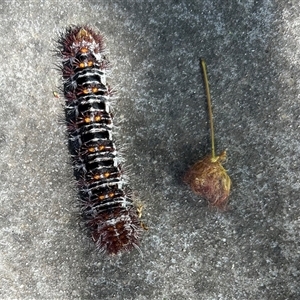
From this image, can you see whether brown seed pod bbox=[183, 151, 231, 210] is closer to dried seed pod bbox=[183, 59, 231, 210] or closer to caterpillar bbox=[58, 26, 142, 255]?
dried seed pod bbox=[183, 59, 231, 210]

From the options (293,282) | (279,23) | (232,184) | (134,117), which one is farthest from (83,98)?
(293,282)

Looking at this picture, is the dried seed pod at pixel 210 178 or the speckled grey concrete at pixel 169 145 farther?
the speckled grey concrete at pixel 169 145

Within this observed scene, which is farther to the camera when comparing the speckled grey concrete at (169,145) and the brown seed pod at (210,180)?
the speckled grey concrete at (169,145)

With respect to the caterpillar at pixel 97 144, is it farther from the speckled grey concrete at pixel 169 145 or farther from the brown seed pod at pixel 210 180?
the brown seed pod at pixel 210 180

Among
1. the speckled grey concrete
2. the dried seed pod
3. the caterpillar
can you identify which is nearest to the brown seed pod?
the dried seed pod

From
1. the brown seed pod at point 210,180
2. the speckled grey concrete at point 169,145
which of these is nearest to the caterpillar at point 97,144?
the speckled grey concrete at point 169,145

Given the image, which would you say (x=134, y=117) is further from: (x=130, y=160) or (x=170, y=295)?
(x=170, y=295)
